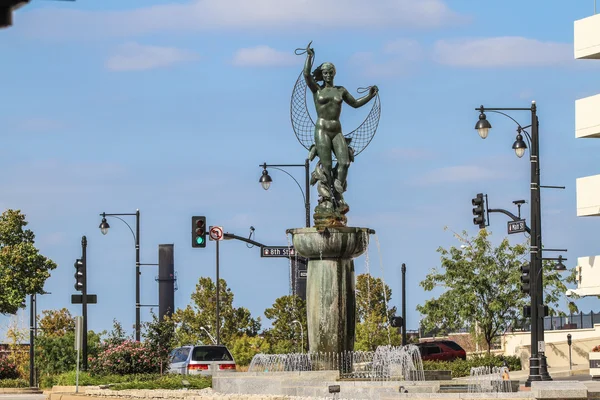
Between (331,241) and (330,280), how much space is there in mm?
755

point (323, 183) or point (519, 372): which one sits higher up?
point (323, 183)

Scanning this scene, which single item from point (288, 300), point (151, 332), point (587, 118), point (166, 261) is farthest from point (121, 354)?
point (166, 261)

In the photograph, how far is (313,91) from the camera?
24.1 meters

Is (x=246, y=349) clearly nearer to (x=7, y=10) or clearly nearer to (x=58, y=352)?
(x=58, y=352)

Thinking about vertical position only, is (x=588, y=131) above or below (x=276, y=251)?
above

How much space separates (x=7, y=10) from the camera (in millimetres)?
5809

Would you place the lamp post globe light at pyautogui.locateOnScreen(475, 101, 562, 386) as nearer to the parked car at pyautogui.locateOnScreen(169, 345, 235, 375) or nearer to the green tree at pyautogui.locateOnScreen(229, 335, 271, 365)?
the parked car at pyautogui.locateOnScreen(169, 345, 235, 375)

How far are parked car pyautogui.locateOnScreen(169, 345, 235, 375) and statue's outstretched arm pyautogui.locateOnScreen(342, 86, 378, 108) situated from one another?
40.0ft

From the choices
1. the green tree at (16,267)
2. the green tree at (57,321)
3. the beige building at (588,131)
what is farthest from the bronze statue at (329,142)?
the green tree at (57,321)

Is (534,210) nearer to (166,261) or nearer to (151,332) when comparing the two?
(151,332)

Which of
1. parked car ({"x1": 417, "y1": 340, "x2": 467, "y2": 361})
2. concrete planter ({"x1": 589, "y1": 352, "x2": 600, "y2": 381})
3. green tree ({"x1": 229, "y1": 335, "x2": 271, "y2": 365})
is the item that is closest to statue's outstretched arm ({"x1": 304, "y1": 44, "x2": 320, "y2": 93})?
concrete planter ({"x1": 589, "y1": 352, "x2": 600, "y2": 381})

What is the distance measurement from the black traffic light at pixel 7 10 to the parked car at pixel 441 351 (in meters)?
45.3

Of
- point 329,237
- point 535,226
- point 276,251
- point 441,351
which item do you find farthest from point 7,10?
point 441,351

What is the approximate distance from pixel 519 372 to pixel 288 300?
16.5m
